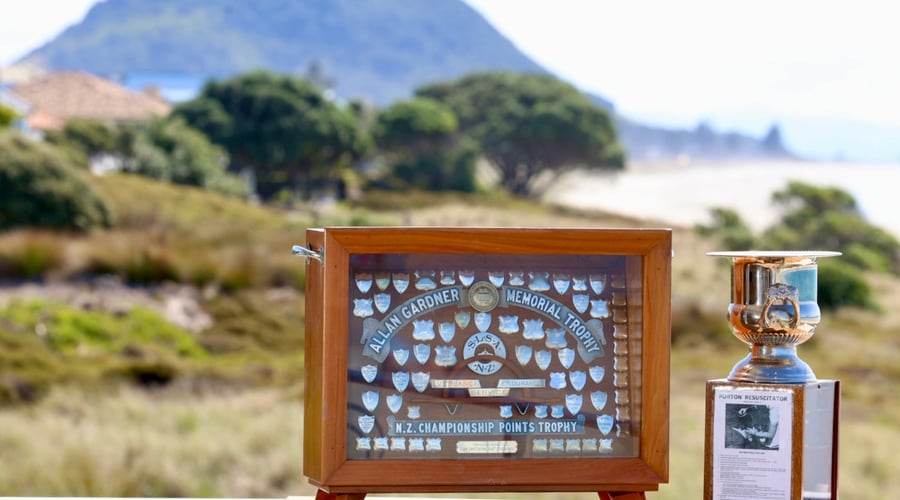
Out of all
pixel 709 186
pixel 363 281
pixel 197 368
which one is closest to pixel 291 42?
pixel 709 186

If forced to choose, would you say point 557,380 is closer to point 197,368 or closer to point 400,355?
point 400,355

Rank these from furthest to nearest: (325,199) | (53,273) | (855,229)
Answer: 1. (325,199)
2. (855,229)
3. (53,273)

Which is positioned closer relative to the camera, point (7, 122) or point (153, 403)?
point (153, 403)

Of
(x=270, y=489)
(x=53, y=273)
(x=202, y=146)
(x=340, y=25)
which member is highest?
(x=340, y=25)

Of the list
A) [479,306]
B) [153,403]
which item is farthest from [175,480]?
[479,306]

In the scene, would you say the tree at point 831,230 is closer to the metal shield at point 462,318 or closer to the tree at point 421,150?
the tree at point 421,150

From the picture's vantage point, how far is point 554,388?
2004 millimetres

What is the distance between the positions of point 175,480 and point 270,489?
481 mm

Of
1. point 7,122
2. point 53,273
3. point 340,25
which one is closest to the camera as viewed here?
point 53,273

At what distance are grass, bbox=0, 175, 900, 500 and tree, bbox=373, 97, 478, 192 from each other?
71.7 ft

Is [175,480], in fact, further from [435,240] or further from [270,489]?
[435,240]

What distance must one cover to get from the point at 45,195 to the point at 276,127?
20617mm

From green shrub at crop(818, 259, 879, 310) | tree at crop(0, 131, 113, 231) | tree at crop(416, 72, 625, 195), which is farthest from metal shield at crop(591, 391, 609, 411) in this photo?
tree at crop(416, 72, 625, 195)

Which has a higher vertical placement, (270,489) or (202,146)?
(202,146)
